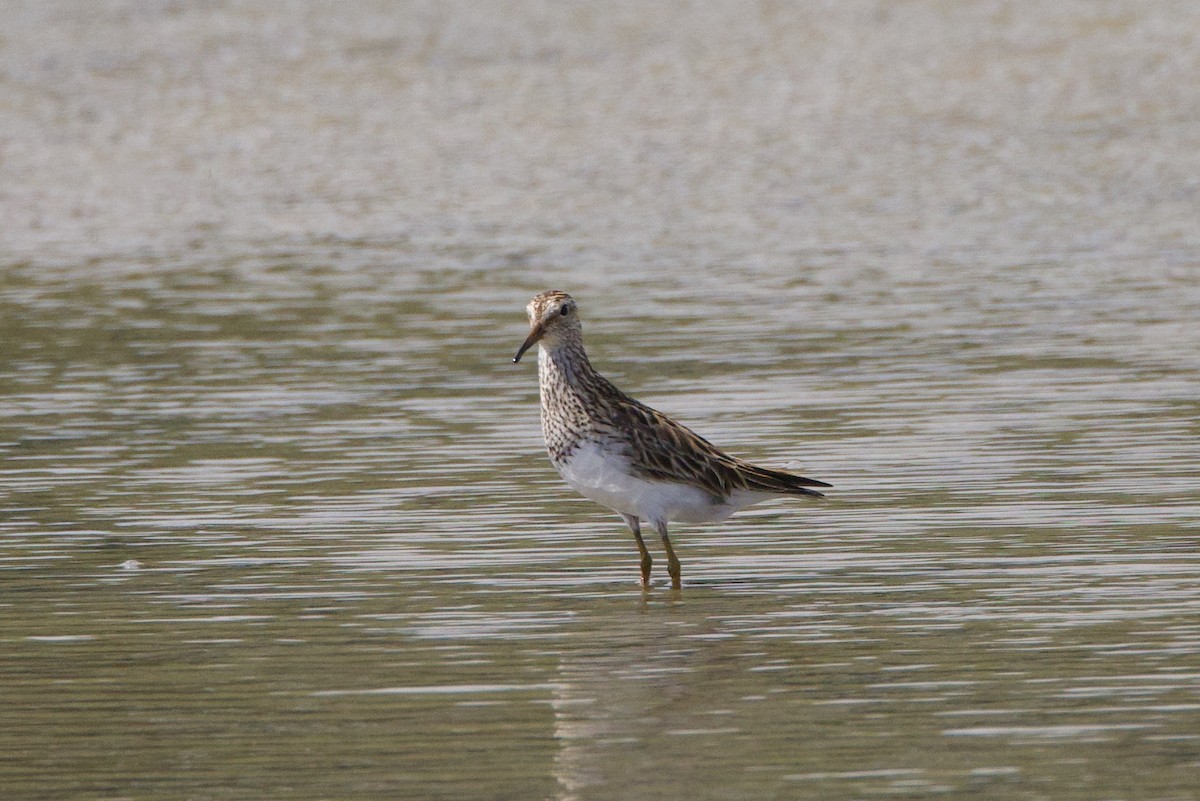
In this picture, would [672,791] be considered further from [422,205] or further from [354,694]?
[422,205]

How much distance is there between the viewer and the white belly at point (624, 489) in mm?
10102

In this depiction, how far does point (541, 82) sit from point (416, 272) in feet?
34.1

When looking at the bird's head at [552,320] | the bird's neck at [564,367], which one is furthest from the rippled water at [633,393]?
the bird's head at [552,320]

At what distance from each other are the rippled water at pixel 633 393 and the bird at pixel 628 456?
12.7 inches

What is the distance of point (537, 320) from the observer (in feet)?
A: 34.0

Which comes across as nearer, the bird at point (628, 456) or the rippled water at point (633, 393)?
the rippled water at point (633, 393)

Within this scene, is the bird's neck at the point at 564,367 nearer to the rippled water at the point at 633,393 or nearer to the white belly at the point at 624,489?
the white belly at the point at 624,489

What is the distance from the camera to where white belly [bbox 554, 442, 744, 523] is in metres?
10.1

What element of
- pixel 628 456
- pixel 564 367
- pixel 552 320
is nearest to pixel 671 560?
pixel 628 456

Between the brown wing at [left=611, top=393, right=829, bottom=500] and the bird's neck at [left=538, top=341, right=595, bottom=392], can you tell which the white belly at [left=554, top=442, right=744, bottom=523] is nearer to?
the brown wing at [left=611, top=393, right=829, bottom=500]

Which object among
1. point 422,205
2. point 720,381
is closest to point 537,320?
point 720,381

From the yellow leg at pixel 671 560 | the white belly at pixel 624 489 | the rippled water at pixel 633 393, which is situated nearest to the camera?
the rippled water at pixel 633 393

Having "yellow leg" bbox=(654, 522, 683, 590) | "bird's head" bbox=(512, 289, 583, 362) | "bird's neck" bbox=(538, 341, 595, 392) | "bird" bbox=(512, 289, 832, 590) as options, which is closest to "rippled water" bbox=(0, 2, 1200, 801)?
"yellow leg" bbox=(654, 522, 683, 590)

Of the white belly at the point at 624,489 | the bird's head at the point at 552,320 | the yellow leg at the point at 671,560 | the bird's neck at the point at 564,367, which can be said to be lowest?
the yellow leg at the point at 671,560
